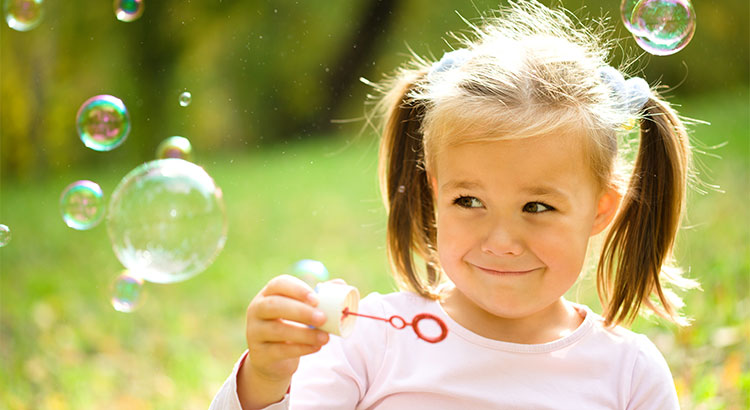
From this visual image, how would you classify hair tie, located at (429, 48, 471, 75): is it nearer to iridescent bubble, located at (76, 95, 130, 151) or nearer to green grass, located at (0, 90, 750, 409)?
iridescent bubble, located at (76, 95, 130, 151)

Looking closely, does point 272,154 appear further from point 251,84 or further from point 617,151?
point 617,151

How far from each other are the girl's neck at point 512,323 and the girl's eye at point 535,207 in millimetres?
259

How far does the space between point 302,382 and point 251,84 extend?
27.6 ft

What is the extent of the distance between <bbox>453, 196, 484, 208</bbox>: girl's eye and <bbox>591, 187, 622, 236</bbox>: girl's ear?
0.29 meters

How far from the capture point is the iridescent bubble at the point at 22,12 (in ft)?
8.43

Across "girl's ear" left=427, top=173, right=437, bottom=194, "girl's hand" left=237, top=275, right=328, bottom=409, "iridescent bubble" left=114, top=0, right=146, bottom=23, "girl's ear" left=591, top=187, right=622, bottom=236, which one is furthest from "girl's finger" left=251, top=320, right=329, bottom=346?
"iridescent bubble" left=114, top=0, right=146, bottom=23

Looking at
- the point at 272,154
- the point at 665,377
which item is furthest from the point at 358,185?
the point at 665,377

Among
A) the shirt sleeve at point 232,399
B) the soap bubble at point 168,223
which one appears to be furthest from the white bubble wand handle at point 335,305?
the soap bubble at point 168,223

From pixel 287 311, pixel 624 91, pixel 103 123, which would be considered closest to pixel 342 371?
pixel 287 311

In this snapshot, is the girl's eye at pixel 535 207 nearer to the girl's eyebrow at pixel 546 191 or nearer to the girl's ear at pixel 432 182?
the girl's eyebrow at pixel 546 191

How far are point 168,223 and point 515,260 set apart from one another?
94cm

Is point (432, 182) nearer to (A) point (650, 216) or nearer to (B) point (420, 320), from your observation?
(B) point (420, 320)

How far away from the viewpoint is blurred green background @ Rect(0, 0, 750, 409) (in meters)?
2.98

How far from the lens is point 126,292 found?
231 centimetres
